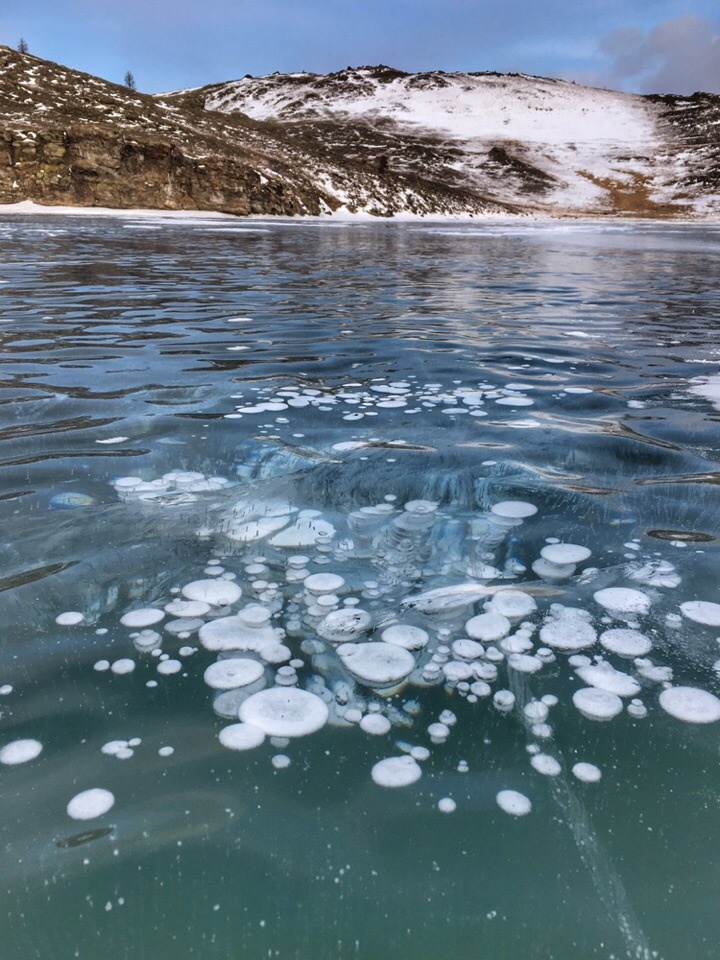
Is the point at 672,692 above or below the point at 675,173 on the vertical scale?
below

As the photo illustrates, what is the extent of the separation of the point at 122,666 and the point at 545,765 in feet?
3.25

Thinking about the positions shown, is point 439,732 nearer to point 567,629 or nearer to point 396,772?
point 396,772

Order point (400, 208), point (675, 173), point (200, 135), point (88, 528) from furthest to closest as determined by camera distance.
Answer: point (675, 173), point (400, 208), point (200, 135), point (88, 528)

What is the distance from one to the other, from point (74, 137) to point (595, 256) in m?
34.3

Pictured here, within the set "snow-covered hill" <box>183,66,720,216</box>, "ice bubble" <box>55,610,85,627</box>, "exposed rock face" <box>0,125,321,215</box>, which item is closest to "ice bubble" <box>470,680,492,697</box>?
"ice bubble" <box>55,610,85,627</box>

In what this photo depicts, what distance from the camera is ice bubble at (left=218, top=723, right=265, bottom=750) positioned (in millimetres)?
1392

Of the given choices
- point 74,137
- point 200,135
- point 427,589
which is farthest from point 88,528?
point 200,135

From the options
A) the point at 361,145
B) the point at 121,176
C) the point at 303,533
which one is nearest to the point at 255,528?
the point at 303,533

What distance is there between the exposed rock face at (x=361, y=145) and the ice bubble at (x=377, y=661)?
43.1 m

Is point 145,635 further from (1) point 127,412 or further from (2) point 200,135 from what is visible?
(2) point 200,135

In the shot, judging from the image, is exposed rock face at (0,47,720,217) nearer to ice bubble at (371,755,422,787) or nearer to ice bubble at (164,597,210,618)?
ice bubble at (164,597,210,618)

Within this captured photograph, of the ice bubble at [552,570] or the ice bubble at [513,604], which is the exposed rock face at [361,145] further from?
the ice bubble at [513,604]

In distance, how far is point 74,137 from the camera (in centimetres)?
3875

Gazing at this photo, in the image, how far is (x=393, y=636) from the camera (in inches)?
69.2
